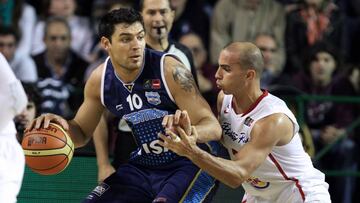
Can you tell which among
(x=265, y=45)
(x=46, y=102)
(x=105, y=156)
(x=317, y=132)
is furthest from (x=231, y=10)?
(x=105, y=156)

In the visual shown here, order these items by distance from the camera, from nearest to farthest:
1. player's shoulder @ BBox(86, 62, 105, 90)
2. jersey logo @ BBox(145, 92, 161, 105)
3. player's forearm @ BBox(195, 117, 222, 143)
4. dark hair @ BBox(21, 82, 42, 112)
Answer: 1. player's forearm @ BBox(195, 117, 222, 143)
2. jersey logo @ BBox(145, 92, 161, 105)
3. player's shoulder @ BBox(86, 62, 105, 90)
4. dark hair @ BBox(21, 82, 42, 112)

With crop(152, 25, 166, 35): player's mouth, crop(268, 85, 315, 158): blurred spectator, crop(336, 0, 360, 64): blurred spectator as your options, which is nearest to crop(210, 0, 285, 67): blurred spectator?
crop(336, 0, 360, 64): blurred spectator

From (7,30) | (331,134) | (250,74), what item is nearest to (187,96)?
(250,74)

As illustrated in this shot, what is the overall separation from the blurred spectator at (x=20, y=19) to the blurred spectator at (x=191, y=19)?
182cm

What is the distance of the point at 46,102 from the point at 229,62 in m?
3.65

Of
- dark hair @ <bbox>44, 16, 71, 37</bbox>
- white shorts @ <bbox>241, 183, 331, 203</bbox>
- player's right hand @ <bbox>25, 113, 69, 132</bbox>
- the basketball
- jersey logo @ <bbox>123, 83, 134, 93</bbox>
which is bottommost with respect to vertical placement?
white shorts @ <bbox>241, 183, 331, 203</bbox>

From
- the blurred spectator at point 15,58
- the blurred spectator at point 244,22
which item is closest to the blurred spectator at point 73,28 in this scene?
the blurred spectator at point 15,58

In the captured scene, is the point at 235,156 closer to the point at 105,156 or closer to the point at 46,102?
the point at 105,156

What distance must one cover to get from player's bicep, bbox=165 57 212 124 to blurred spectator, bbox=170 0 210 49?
478 centimetres

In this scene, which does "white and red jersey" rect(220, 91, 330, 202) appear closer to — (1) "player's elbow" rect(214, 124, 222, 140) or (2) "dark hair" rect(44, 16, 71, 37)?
(1) "player's elbow" rect(214, 124, 222, 140)

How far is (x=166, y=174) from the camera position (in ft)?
24.1

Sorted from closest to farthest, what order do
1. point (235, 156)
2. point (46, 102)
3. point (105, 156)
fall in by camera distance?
point (235, 156)
point (105, 156)
point (46, 102)

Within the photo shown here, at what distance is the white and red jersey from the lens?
277 inches

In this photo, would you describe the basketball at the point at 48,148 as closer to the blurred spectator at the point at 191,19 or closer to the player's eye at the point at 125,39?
the player's eye at the point at 125,39
